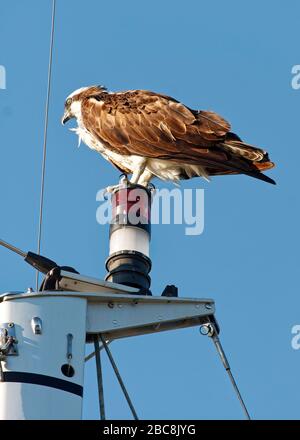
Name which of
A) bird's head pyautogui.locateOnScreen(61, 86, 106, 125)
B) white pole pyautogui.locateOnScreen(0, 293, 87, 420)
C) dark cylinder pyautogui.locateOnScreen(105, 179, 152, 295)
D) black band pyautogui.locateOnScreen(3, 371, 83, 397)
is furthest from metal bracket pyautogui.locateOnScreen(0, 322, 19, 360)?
bird's head pyautogui.locateOnScreen(61, 86, 106, 125)

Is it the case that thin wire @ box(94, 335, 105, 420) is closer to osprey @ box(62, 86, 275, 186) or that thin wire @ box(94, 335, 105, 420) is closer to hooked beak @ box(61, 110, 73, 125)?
→ osprey @ box(62, 86, 275, 186)

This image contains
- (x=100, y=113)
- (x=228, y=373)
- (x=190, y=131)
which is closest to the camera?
(x=228, y=373)

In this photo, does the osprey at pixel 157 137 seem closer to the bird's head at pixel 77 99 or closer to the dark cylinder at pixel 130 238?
the bird's head at pixel 77 99

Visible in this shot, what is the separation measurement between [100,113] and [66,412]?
6.85 meters

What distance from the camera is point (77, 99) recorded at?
21.0m

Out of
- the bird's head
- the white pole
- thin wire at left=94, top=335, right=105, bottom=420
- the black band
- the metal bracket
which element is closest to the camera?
the white pole

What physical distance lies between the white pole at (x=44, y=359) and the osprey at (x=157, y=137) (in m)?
3.61

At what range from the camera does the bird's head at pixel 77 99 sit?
21.0 metres

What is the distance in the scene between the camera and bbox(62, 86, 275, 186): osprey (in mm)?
18328

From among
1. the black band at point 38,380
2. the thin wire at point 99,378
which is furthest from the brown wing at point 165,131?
the black band at point 38,380
